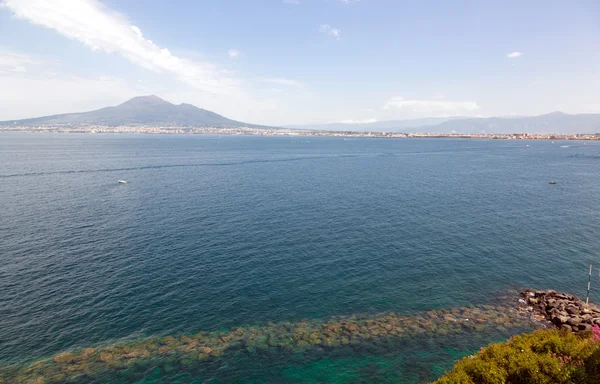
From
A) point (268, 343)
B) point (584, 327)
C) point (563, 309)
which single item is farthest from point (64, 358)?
point (563, 309)

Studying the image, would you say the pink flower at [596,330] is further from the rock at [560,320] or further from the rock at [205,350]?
the rock at [205,350]

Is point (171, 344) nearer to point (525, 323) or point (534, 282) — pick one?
point (525, 323)

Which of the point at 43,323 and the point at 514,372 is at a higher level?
the point at 514,372

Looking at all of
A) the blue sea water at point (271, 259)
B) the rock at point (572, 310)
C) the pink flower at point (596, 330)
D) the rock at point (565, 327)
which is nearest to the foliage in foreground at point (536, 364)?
the pink flower at point (596, 330)

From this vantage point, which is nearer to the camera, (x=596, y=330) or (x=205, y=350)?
(x=596, y=330)

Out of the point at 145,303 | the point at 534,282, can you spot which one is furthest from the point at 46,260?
the point at 534,282

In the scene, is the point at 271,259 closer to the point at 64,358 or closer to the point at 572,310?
the point at 64,358
